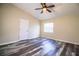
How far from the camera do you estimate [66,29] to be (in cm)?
212

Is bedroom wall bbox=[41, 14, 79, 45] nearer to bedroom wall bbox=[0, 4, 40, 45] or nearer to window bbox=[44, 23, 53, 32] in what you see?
window bbox=[44, 23, 53, 32]

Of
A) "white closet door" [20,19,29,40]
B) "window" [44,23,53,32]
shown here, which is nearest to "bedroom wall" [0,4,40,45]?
"white closet door" [20,19,29,40]

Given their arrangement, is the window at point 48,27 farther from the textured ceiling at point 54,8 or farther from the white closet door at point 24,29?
the white closet door at point 24,29

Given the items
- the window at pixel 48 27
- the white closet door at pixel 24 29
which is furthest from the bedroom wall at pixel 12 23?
the window at pixel 48 27

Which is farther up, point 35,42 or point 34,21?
point 34,21

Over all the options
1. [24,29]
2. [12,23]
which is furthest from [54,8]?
[12,23]

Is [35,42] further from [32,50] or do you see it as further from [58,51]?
[58,51]

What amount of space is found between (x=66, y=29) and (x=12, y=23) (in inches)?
56.3

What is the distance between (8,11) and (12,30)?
50cm

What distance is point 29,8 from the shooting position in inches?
81.7

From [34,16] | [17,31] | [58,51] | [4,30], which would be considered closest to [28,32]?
[17,31]

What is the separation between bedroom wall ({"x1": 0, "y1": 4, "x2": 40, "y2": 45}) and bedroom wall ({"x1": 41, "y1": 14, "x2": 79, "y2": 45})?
0.94 feet

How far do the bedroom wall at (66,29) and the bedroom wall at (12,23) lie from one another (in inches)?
11.3

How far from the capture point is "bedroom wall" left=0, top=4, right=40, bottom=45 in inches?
79.4
